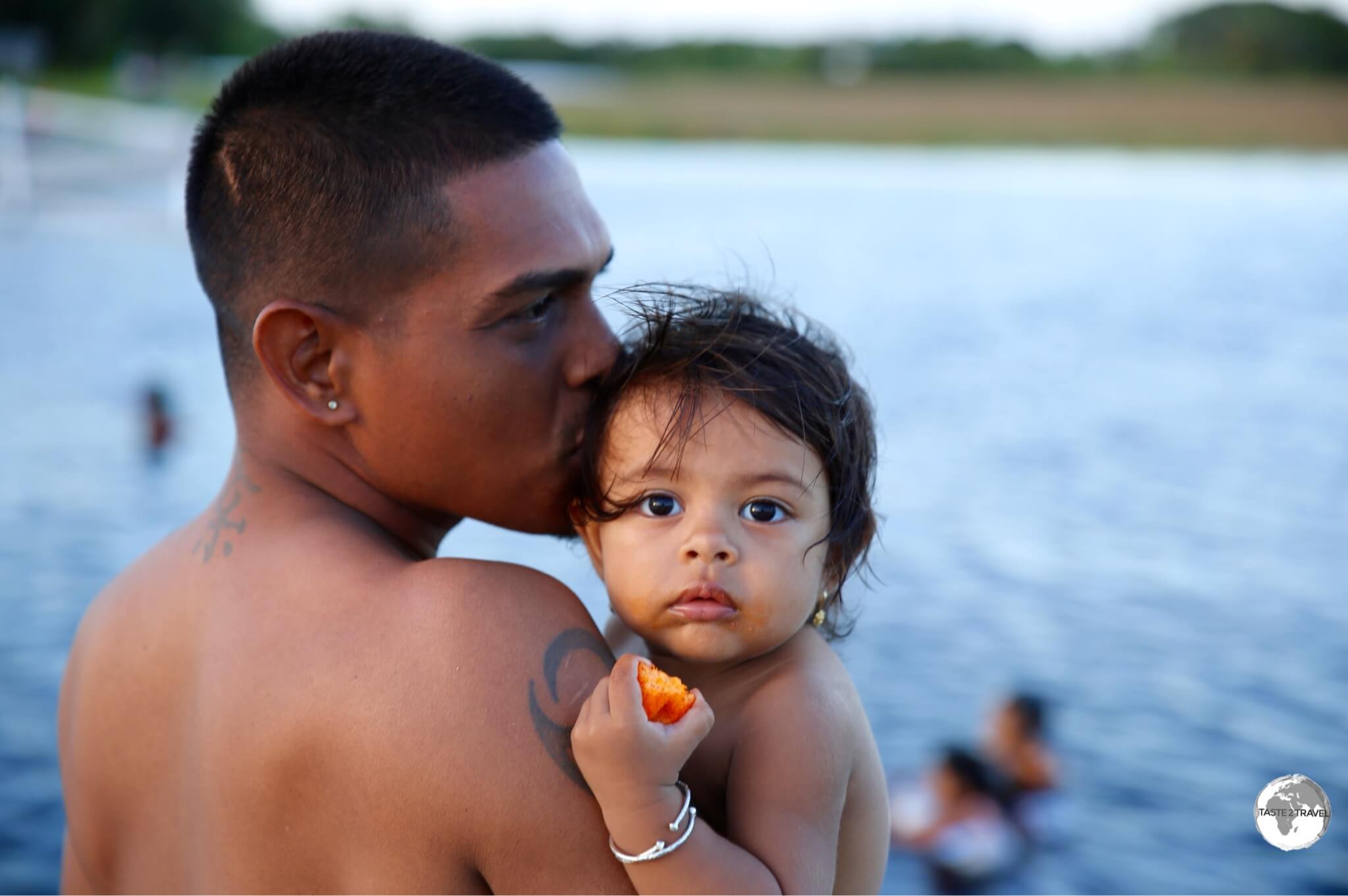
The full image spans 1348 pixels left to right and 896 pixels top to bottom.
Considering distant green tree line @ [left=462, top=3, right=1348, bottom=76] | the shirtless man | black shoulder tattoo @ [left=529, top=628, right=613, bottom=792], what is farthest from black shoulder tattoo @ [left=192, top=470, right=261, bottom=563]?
distant green tree line @ [left=462, top=3, right=1348, bottom=76]

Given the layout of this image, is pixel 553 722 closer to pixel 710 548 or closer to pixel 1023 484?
pixel 710 548

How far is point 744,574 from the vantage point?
1920mm

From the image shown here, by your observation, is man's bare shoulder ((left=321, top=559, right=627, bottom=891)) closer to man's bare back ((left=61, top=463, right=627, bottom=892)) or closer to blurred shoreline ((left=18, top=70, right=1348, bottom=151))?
man's bare back ((left=61, top=463, right=627, bottom=892))

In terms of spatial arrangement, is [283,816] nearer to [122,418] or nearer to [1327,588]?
[1327,588]

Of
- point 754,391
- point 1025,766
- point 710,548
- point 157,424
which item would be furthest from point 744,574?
point 157,424

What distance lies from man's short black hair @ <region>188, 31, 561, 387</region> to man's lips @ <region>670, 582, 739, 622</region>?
24.0 inches

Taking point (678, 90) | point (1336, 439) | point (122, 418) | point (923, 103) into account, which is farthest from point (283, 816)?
point (678, 90)

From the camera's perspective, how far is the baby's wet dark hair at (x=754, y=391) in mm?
2006

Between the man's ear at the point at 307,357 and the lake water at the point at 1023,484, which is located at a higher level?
the man's ear at the point at 307,357

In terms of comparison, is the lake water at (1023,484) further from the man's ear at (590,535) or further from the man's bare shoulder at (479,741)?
the man's bare shoulder at (479,741)

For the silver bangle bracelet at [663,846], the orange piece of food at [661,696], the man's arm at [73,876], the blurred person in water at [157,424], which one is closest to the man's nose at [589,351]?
the orange piece of food at [661,696]

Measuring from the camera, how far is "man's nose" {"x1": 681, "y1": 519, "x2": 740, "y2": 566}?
190 centimetres

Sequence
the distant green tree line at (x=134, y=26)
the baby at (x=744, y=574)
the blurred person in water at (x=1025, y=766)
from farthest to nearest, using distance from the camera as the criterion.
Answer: the distant green tree line at (x=134, y=26)
the blurred person in water at (x=1025, y=766)
the baby at (x=744, y=574)

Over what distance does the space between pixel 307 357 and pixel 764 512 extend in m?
0.71
